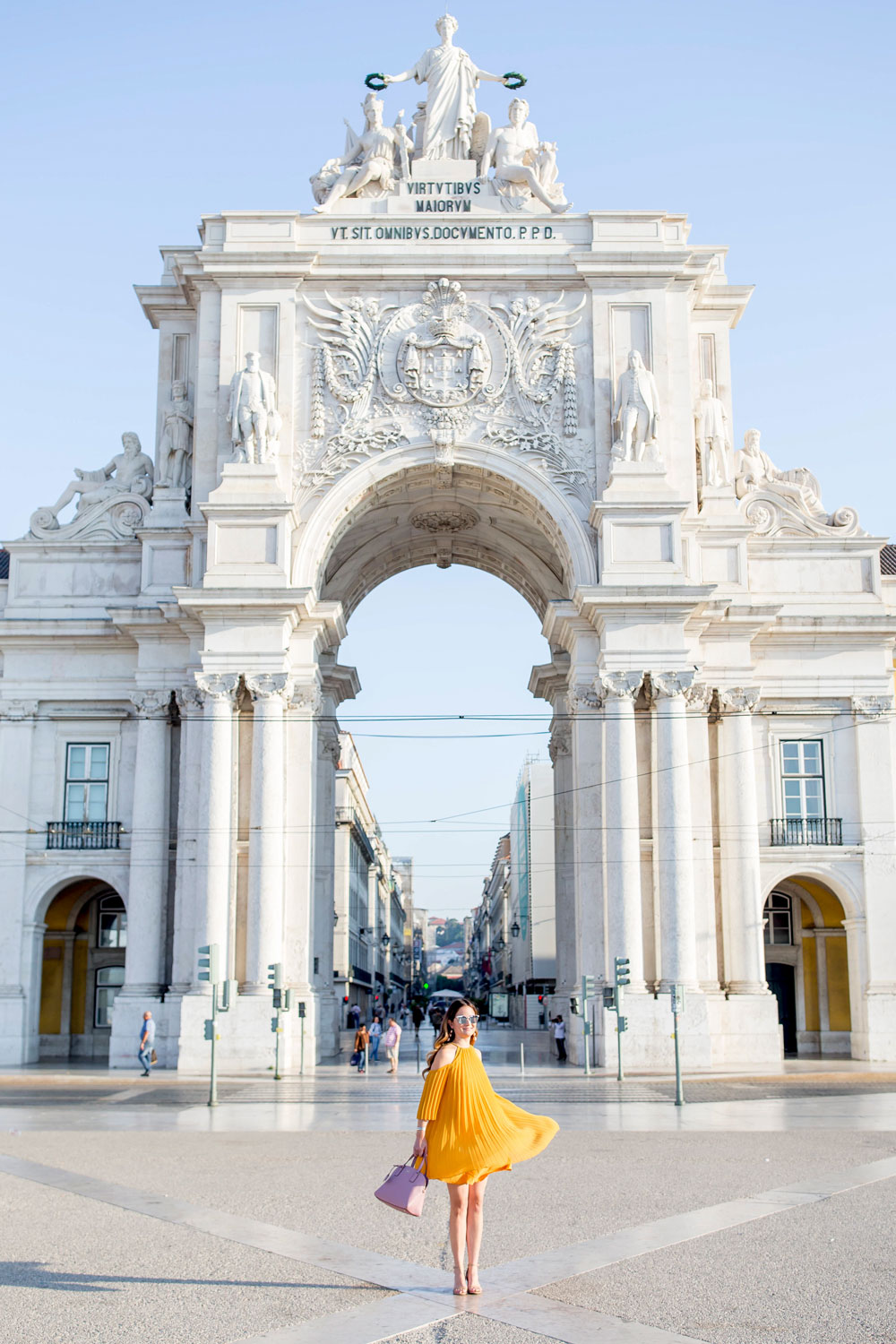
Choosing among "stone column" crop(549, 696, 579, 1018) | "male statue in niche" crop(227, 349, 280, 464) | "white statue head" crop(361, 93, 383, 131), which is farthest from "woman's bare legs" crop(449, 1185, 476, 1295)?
"white statue head" crop(361, 93, 383, 131)

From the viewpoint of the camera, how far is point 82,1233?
41.8 ft

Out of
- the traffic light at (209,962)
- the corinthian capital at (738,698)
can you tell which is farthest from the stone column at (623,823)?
the traffic light at (209,962)

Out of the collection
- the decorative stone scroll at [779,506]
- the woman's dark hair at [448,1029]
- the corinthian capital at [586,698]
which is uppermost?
the decorative stone scroll at [779,506]

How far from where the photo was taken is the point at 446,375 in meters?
39.0

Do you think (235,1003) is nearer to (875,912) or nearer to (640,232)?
(875,912)

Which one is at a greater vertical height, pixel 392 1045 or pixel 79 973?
pixel 79 973

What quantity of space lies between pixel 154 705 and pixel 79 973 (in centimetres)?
976

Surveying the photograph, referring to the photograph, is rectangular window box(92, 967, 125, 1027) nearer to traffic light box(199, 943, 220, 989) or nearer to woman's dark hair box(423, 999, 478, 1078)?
traffic light box(199, 943, 220, 989)

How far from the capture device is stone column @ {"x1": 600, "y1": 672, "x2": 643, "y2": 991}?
34.6 meters

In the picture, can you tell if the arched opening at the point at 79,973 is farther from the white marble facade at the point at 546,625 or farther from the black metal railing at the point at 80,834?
the black metal railing at the point at 80,834

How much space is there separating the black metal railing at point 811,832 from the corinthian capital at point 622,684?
250 inches

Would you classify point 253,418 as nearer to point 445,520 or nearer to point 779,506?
point 445,520

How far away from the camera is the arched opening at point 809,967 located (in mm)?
40625

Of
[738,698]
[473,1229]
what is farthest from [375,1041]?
[473,1229]
